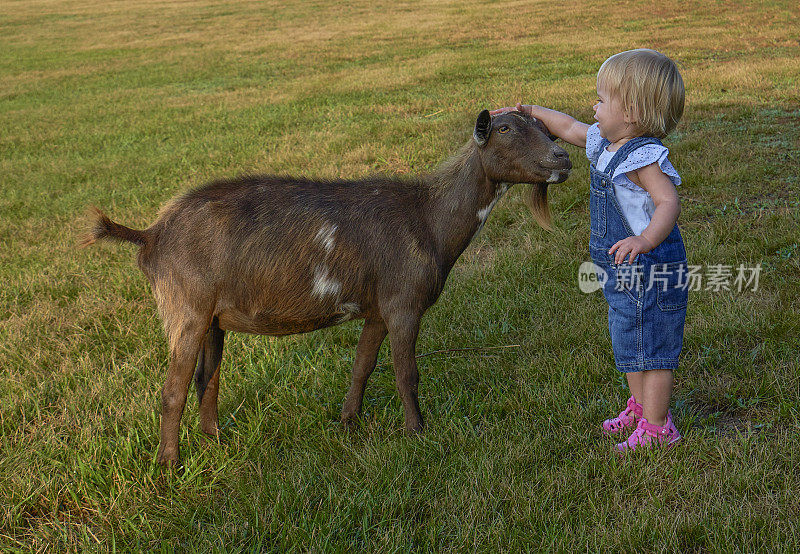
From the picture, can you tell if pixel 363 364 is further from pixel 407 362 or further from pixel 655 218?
pixel 655 218

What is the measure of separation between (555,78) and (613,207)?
11205mm

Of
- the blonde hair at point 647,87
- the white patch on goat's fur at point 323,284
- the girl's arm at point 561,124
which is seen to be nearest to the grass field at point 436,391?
the white patch on goat's fur at point 323,284

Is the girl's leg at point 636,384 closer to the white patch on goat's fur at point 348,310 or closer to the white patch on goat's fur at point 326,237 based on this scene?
the white patch on goat's fur at point 348,310

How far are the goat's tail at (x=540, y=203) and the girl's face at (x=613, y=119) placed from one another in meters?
0.54

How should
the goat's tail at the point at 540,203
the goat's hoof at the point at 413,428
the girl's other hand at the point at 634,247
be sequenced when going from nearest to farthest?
the girl's other hand at the point at 634,247 → the goat's hoof at the point at 413,428 → the goat's tail at the point at 540,203

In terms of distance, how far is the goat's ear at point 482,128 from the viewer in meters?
3.42

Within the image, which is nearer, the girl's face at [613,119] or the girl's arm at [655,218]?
the girl's arm at [655,218]

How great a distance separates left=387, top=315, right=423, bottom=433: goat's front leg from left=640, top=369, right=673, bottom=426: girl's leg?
1.23 m

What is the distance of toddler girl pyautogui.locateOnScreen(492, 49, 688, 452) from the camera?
10.2 feet

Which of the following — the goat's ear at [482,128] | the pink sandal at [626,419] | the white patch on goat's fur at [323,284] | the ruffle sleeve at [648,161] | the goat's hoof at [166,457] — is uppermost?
the goat's ear at [482,128]

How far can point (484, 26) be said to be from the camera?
24.7 m

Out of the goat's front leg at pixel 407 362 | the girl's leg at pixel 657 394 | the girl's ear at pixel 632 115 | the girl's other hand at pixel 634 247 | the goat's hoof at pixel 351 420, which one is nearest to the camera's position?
the girl's other hand at pixel 634 247

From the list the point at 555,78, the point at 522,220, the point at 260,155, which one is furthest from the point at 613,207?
the point at 555,78

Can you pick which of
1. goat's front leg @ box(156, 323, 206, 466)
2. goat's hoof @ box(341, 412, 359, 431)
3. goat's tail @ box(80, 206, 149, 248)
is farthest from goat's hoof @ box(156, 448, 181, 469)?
Answer: goat's tail @ box(80, 206, 149, 248)
